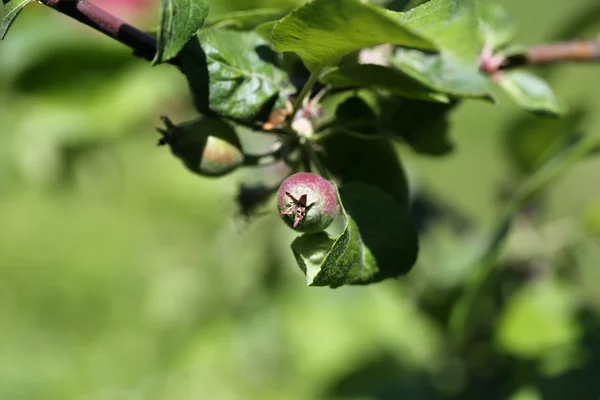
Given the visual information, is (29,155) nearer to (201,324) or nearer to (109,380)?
(201,324)

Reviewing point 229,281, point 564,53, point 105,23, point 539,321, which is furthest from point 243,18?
point 229,281

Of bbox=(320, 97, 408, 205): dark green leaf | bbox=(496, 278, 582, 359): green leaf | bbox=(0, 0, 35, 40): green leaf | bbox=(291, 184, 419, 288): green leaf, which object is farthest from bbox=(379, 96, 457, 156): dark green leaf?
bbox=(496, 278, 582, 359): green leaf

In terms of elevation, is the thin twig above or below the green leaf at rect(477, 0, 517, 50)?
below

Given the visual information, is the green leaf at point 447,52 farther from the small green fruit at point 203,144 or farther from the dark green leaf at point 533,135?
the dark green leaf at point 533,135

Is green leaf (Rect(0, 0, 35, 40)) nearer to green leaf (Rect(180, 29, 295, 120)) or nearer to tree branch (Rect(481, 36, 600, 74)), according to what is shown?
green leaf (Rect(180, 29, 295, 120))

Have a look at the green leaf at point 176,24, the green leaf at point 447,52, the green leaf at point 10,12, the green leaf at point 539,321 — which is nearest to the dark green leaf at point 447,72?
the green leaf at point 447,52

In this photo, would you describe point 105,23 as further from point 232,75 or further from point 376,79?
point 376,79
